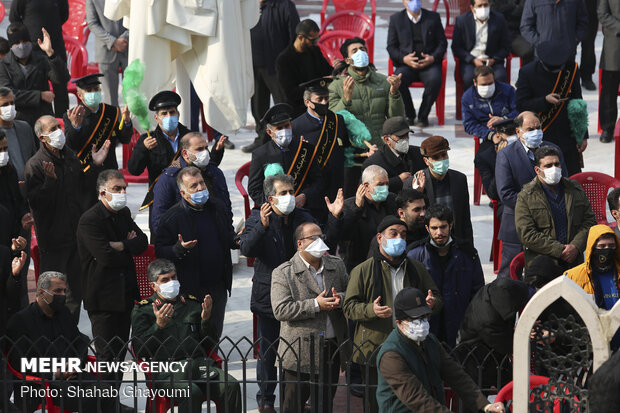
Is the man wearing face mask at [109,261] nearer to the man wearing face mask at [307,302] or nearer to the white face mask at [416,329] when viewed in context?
the man wearing face mask at [307,302]

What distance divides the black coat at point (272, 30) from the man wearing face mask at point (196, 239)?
4.84m

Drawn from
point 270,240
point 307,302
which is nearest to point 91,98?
point 270,240

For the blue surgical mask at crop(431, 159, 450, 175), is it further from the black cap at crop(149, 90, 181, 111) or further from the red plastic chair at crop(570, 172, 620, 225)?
the black cap at crop(149, 90, 181, 111)

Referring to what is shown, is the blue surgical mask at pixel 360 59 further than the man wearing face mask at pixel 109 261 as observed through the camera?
Yes

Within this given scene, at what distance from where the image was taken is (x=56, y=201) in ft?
34.5

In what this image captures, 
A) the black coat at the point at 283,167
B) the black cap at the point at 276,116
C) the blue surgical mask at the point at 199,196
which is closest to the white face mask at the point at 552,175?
the black coat at the point at 283,167

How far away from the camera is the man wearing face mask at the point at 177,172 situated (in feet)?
33.2

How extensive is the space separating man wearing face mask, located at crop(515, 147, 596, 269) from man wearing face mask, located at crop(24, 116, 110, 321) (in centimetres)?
362

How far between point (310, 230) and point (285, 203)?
59 cm

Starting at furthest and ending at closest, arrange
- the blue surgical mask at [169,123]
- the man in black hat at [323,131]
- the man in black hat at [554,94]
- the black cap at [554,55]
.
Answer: the black cap at [554,55] < the man in black hat at [554,94] < the man in black hat at [323,131] < the blue surgical mask at [169,123]

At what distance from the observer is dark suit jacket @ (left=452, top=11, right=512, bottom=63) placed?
15.2 m

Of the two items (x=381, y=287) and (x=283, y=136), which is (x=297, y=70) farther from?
(x=381, y=287)

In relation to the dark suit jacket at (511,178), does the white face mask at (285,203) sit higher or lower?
higher

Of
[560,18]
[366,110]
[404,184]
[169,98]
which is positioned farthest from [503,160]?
[560,18]
